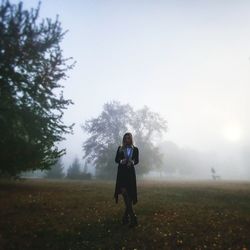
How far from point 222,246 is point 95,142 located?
143 feet

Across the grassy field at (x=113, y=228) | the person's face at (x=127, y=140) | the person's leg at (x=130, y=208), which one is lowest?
the grassy field at (x=113, y=228)

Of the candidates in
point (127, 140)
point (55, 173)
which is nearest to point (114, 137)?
point (55, 173)

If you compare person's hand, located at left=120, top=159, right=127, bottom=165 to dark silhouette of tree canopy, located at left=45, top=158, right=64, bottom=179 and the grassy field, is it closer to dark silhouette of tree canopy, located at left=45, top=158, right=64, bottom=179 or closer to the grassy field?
the grassy field

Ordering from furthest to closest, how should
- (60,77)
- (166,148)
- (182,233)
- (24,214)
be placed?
(166,148) → (60,77) → (24,214) → (182,233)

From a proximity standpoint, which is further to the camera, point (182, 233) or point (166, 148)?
point (166, 148)

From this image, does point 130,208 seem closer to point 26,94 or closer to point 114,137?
point 26,94

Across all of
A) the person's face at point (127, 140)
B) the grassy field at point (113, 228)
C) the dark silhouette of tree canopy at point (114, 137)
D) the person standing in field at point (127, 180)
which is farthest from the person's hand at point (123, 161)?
the dark silhouette of tree canopy at point (114, 137)

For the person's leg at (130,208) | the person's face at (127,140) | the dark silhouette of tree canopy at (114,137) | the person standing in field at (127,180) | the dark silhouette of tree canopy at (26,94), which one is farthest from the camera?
the dark silhouette of tree canopy at (114,137)

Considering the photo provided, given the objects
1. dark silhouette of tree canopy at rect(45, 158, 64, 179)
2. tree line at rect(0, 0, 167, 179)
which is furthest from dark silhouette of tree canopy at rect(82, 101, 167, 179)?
tree line at rect(0, 0, 167, 179)

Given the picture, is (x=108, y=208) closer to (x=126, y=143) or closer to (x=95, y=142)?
(x=126, y=143)

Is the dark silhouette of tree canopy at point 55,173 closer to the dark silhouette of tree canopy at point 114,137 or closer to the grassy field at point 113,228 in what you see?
the dark silhouette of tree canopy at point 114,137

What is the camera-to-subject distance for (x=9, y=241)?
21.7 ft

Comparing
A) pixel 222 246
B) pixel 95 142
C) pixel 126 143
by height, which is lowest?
pixel 222 246

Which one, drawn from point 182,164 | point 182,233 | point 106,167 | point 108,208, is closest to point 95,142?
point 106,167
